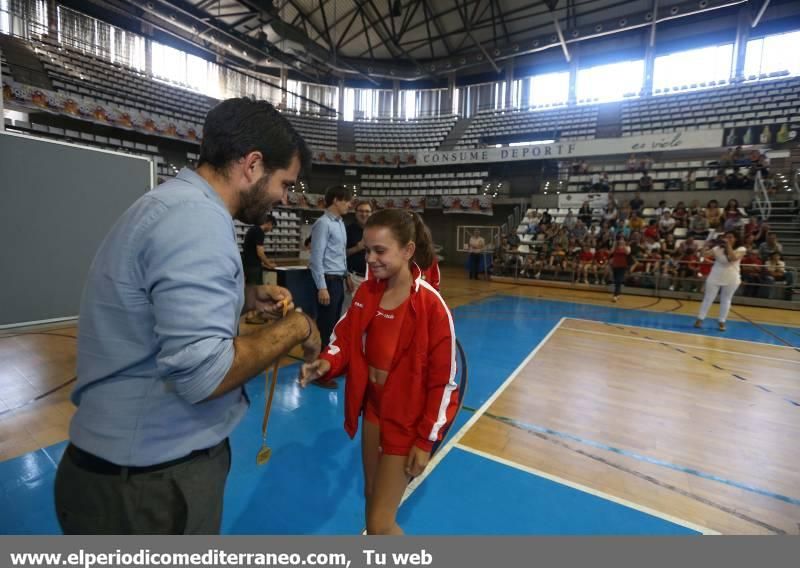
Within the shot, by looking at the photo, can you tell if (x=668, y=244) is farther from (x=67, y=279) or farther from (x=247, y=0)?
(x=247, y=0)

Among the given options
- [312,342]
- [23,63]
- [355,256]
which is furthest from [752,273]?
[23,63]

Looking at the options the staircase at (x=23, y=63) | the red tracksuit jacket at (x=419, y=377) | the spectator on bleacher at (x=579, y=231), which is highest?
the staircase at (x=23, y=63)

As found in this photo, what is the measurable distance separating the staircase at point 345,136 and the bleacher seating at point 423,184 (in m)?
2.36

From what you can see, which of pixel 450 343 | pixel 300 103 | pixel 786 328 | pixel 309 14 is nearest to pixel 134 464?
pixel 450 343

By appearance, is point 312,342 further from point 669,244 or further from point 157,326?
point 669,244

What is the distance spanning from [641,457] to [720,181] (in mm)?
14593

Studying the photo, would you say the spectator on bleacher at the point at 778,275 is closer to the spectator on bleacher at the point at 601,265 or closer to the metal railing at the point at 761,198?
the metal railing at the point at 761,198

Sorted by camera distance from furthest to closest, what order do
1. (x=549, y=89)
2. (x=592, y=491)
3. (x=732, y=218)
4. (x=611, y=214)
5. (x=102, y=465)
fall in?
(x=549, y=89) < (x=611, y=214) < (x=732, y=218) < (x=592, y=491) < (x=102, y=465)

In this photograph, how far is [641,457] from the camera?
294cm

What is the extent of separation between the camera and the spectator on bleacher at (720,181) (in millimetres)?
13266

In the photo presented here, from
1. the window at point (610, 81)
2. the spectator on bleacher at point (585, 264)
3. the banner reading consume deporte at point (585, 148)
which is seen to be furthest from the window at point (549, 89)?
the spectator on bleacher at point (585, 264)

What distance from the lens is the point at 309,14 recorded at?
20.1 meters

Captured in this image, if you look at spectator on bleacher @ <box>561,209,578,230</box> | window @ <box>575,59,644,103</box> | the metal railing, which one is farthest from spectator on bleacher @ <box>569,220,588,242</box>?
window @ <box>575,59,644,103</box>

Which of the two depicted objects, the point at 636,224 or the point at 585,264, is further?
the point at 636,224
